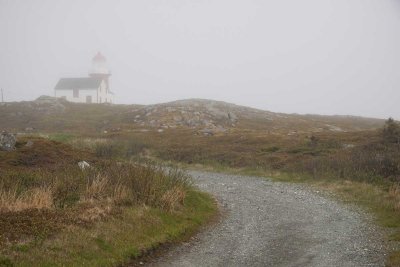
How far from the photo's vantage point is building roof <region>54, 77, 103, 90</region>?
406 ft

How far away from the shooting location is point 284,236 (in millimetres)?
15875

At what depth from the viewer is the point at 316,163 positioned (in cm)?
3288

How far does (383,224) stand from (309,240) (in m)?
3.82

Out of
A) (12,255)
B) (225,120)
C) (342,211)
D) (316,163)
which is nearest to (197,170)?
(316,163)

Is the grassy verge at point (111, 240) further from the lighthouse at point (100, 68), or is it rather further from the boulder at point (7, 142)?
the lighthouse at point (100, 68)

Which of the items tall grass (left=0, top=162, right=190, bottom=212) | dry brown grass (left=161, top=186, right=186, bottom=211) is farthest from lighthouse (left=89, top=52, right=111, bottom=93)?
dry brown grass (left=161, top=186, right=186, bottom=211)

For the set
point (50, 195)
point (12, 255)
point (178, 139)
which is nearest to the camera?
point (12, 255)

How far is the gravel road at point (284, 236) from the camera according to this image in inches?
513

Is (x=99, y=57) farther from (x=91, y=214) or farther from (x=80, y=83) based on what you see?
(x=91, y=214)

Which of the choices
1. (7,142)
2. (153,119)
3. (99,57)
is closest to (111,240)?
(7,142)

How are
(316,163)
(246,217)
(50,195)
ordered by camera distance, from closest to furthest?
(50,195) < (246,217) < (316,163)

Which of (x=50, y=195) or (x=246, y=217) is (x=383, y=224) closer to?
(x=246, y=217)

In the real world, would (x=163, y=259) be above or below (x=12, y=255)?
below

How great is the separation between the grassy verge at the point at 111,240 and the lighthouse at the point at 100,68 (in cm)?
12607
